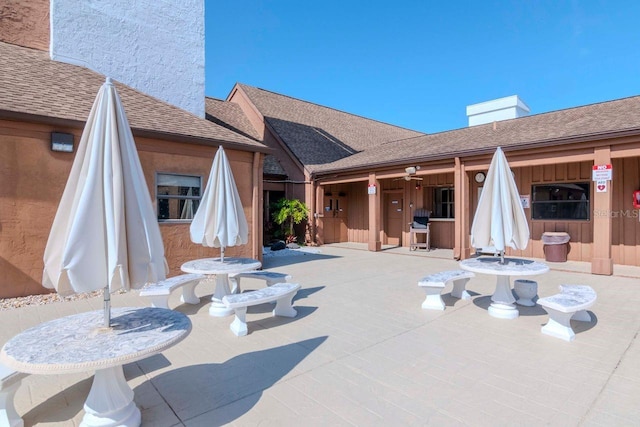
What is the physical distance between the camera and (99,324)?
9.19 feet

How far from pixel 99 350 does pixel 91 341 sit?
0.20 m

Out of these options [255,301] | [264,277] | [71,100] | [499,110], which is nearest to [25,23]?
[71,100]

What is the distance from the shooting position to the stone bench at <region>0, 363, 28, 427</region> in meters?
2.47

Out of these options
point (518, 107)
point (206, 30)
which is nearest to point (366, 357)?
point (206, 30)

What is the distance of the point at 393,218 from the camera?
14.3m

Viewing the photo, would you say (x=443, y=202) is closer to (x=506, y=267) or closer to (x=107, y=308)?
(x=506, y=267)

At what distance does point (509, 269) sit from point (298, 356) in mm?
3314

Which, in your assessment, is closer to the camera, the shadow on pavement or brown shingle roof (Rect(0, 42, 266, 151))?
the shadow on pavement

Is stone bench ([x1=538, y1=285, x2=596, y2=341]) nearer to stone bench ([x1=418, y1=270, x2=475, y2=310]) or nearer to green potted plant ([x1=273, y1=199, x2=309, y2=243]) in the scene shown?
stone bench ([x1=418, y1=270, x2=475, y2=310])

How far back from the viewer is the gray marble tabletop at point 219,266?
5.03m

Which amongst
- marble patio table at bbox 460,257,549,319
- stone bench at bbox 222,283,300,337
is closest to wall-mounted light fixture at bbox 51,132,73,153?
stone bench at bbox 222,283,300,337

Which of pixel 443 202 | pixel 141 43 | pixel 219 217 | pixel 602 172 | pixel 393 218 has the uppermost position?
pixel 141 43

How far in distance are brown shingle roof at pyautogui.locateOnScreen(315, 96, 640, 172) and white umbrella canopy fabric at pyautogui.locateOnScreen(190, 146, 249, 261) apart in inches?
285

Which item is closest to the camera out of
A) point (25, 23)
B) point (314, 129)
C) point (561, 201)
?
point (25, 23)
